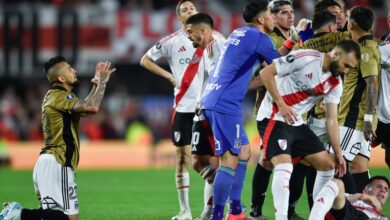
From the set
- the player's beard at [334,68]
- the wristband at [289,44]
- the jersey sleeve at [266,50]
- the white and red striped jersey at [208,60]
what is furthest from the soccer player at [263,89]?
the player's beard at [334,68]

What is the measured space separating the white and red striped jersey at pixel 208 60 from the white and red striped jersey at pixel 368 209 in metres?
2.30

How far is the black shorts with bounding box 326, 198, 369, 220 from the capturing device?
8.21 m

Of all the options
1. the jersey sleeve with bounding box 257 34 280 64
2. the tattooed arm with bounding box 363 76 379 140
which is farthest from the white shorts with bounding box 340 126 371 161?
the jersey sleeve with bounding box 257 34 280 64

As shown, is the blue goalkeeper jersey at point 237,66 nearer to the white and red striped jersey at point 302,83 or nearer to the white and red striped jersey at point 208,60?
the white and red striped jersey at point 302,83

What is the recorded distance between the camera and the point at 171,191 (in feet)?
45.8

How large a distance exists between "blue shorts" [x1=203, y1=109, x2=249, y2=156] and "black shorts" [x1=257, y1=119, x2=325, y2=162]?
0.52 m

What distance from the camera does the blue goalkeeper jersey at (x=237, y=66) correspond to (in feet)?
29.1

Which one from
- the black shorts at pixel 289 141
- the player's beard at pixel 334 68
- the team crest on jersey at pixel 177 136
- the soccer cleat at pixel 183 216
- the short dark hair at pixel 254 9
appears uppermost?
the short dark hair at pixel 254 9

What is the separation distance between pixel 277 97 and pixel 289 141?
1.46ft

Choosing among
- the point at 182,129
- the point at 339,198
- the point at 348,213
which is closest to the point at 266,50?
the point at 339,198

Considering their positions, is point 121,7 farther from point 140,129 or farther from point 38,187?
point 38,187

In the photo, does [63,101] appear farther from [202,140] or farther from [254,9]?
[254,9]

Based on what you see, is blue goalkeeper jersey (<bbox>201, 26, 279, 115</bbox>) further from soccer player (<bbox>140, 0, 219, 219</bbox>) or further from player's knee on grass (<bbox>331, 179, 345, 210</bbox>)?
soccer player (<bbox>140, 0, 219, 219</bbox>)

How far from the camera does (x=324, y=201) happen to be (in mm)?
7941
